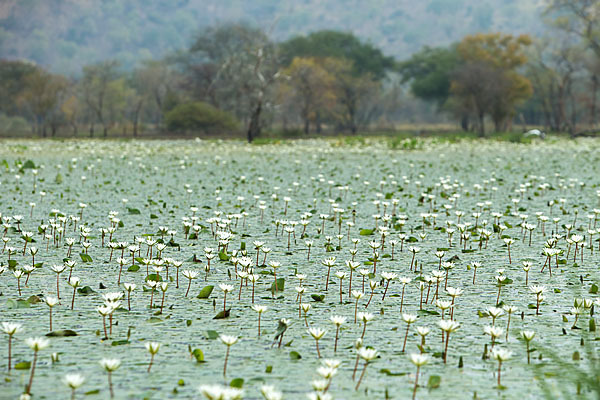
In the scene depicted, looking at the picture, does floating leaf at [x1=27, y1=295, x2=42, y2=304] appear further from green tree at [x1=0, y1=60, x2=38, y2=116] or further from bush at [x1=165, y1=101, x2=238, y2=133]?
green tree at [x1=0, y1=60, x2=38, y2=116]

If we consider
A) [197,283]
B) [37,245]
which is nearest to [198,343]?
[197,283]

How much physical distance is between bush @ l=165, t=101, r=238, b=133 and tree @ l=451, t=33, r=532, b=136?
698 inches

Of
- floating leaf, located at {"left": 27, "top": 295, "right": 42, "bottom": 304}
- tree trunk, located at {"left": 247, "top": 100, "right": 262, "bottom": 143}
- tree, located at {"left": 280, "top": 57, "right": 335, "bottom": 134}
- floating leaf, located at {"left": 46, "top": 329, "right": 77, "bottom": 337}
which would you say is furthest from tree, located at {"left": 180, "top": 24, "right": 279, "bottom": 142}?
floating leaf, located at {"left": 46, "top": 329, "right": 77, "bottom": 337}

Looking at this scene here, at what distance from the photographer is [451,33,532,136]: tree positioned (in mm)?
46562

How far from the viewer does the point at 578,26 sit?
152ft

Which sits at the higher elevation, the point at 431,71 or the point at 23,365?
the point at 431,71

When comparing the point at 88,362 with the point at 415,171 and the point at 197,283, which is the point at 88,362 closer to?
the point at 197,283

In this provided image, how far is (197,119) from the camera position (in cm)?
4219

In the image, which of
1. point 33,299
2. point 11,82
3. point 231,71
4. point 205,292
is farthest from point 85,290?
point 11,82

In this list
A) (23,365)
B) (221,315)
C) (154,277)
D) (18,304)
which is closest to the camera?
(23,365)

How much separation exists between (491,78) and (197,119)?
72.8ft

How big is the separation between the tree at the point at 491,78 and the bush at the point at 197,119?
1772cm

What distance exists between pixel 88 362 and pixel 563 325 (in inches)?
109

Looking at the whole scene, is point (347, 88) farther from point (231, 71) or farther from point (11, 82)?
point (11, 82)
